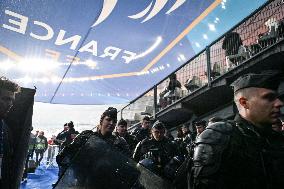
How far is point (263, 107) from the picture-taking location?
1.92 m

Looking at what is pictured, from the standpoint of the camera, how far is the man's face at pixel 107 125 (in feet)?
14.2

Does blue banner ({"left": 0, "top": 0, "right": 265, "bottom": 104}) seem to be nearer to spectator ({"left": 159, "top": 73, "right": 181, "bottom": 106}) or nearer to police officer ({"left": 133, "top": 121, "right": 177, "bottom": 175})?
police officer ({"left": 133, "top": 121, "right": 177, "bottom": 175})

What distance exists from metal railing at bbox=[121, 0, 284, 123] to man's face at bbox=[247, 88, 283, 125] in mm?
4225

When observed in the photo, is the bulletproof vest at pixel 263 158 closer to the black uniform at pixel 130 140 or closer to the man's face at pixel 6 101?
the man's face at pixel 6 101

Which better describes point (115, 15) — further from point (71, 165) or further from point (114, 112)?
point (71, 165)

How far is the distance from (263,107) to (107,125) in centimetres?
281

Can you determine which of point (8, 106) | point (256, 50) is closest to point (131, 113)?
point (256, 50)

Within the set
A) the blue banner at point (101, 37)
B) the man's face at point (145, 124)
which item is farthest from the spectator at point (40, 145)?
the blue banner at point (101, 37)

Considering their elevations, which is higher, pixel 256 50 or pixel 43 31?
pixel 256 50

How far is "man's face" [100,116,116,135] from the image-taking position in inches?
171

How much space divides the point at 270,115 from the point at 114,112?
2804mm

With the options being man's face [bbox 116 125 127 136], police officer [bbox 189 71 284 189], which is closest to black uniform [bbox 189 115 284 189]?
police officer [bbox 189 71 284 189]

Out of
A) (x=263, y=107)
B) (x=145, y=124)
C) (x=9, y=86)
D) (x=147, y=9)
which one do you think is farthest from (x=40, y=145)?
(x=263, y=107)

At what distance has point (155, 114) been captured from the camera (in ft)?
36.2
